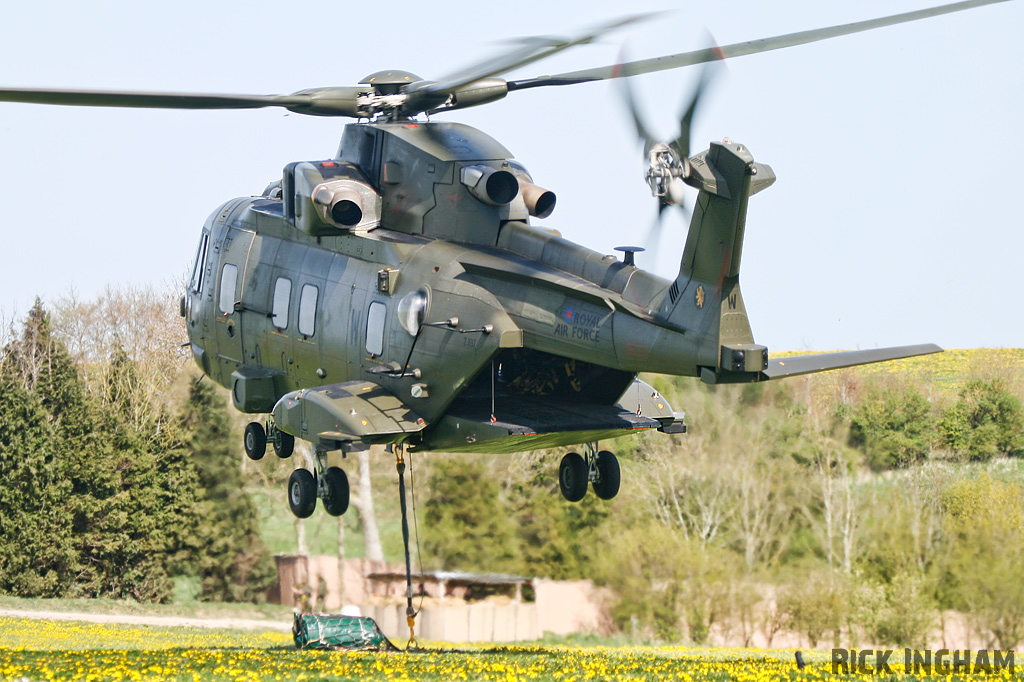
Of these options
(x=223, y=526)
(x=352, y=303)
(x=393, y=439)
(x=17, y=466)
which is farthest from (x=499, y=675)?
(x=17, y=466)

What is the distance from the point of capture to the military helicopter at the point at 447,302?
19.7 metres

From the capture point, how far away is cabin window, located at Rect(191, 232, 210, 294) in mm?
27578

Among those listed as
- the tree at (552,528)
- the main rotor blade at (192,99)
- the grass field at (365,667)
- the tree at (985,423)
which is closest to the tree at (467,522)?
the tree at (552,528)

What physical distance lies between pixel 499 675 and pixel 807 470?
80.3ft

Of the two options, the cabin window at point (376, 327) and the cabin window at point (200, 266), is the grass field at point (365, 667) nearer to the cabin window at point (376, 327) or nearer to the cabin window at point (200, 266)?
the cabin window at point (376, 327)

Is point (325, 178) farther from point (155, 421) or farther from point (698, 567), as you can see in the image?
point (155, 421)

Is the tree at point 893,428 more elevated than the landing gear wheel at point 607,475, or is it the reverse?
the tree at point 893,428

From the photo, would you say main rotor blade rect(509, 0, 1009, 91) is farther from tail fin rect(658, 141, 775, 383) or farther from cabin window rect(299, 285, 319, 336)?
cabin window rect(299, 285, 319, 336)

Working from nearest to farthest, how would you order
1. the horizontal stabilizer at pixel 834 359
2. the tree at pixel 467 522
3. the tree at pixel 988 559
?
the horizontal stabilizer at pixel 834 359, the tree at pixel 988 559, the tree at pixel 467 522

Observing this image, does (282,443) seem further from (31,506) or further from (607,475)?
(31,506)

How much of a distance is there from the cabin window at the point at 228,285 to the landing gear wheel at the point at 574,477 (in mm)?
Result: 7412

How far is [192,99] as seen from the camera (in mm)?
21188

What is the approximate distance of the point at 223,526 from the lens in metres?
54.9

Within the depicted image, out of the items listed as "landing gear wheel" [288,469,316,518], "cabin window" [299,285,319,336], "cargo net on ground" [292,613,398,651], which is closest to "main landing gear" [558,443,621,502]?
"landing gear wheel" [288,469,316,518]
